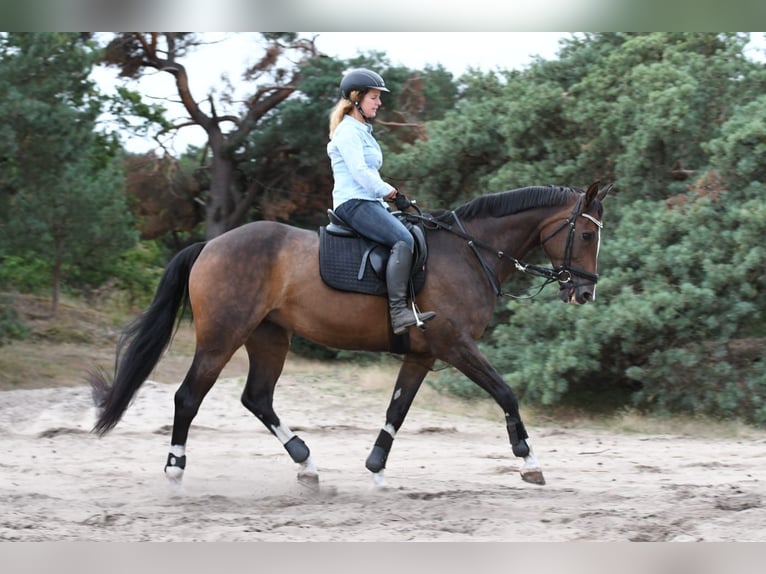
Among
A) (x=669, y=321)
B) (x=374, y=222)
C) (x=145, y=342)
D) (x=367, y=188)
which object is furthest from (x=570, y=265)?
(x=669, y=321)

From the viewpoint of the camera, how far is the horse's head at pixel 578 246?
22.9 ft

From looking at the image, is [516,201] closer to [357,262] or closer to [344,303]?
[357,262]

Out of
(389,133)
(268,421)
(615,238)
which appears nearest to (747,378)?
(615,238)

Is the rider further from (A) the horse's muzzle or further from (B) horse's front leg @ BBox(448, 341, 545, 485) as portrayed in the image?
(A) the horse's muzzle

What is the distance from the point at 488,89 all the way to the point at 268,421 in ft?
31.8

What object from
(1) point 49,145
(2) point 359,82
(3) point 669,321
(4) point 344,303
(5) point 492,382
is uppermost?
(1) point 49,145

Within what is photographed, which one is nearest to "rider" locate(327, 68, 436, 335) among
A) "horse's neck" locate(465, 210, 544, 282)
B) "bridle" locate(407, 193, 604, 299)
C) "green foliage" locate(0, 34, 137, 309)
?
"bridle" locate(407, 193, 604, 299)

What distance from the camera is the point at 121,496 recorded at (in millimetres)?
6828

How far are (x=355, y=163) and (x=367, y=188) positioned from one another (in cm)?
20

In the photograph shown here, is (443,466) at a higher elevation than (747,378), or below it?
below

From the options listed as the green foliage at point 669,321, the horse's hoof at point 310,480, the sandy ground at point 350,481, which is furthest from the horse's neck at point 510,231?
the green foliage at point 669,321

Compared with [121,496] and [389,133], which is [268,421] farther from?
[389,133]

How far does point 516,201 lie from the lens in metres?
7.17

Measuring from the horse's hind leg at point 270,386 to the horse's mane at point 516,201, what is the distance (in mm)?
1723
